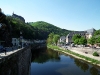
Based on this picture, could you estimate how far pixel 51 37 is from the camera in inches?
4764

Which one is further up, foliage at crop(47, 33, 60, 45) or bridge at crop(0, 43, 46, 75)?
foliage at crop(47, 33, 60, 45)

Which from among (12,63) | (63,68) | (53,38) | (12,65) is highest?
(53,38)

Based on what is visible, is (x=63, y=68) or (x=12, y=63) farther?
(x=63, y=68)

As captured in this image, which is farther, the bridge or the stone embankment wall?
the bridge

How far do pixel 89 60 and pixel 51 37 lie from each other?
79228 millimetres

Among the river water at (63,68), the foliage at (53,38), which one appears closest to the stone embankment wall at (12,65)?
the river water at (63,68)

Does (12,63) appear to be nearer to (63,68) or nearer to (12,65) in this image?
(12,65)

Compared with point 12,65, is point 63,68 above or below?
below

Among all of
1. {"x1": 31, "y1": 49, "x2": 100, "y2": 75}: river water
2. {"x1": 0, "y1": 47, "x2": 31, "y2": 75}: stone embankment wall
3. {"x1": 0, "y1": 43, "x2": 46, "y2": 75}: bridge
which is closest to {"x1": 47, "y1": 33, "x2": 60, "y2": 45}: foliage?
{"x1": 31, "y1": 49, "x2": 100, "y2": 75}: river water

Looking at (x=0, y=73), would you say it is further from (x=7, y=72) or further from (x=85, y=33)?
(x=85, y=33)

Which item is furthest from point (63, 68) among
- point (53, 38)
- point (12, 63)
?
point (53, 38)

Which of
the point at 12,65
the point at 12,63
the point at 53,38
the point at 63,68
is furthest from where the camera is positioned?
the point at 53,38

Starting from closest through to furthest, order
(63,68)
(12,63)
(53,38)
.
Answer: (12,63)
(63,68)
(53,38)

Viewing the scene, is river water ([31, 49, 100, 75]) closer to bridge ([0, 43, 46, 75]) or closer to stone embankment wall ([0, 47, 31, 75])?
bridge ([0, 43, 46, 75])
